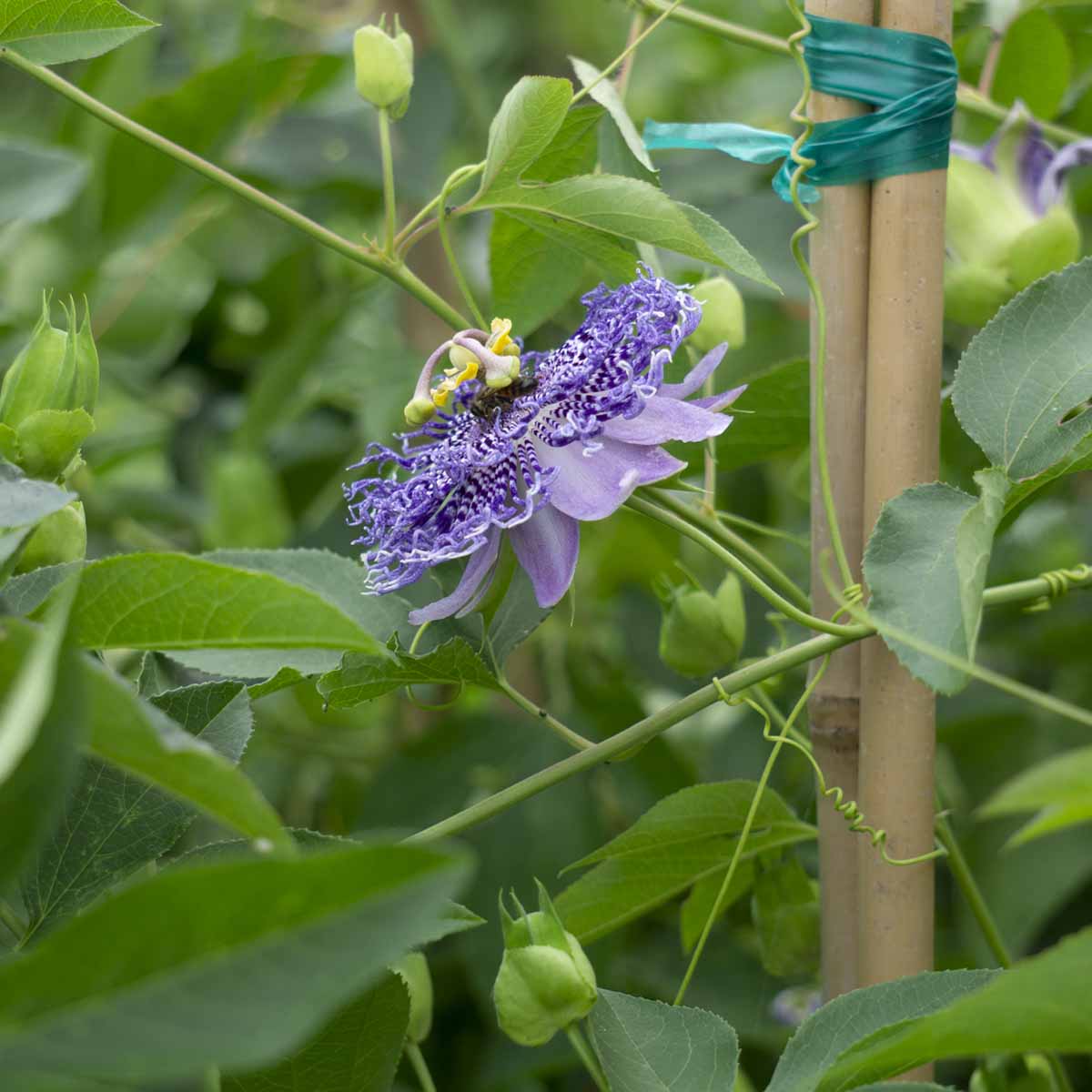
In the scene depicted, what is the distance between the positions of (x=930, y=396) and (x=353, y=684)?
0.23m

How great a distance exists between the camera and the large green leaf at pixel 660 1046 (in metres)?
0.42

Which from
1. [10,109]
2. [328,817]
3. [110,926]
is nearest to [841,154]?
[110,926]

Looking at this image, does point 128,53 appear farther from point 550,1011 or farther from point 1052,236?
point 550,1011

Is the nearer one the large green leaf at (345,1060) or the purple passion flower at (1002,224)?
the large green leaf at (345,1060)

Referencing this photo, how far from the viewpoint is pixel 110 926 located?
258mm

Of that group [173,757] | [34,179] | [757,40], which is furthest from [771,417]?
[34,179]

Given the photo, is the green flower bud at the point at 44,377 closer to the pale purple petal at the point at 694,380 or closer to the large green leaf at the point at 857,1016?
the pale purple petal at the point at 694,380

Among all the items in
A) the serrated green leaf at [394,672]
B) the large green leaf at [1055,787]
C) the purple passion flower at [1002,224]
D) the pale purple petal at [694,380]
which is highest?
the purple passion flower at [1002,224]

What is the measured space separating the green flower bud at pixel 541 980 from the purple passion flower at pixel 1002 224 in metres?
0.35

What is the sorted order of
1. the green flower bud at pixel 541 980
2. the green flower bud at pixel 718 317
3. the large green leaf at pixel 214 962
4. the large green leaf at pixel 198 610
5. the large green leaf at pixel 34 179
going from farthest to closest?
the large green leaf at pixel 34 179 → the green flower bud at pixel 718 317 → the green flower bud at pixel 541 980 → the large green leaf at pixel 198 610 → the large green leaf at pixel 214 962

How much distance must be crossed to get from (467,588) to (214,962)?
0.25 metres

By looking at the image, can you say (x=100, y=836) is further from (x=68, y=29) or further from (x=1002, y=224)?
(x=1002, y=224)

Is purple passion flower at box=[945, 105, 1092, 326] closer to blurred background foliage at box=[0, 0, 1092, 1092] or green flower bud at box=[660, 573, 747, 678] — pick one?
blurred background foliage at box=[0, 0, 1092, 1092]

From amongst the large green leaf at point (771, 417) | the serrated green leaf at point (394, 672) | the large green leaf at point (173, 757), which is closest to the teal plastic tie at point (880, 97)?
the large green leaf at point (771, 417)
